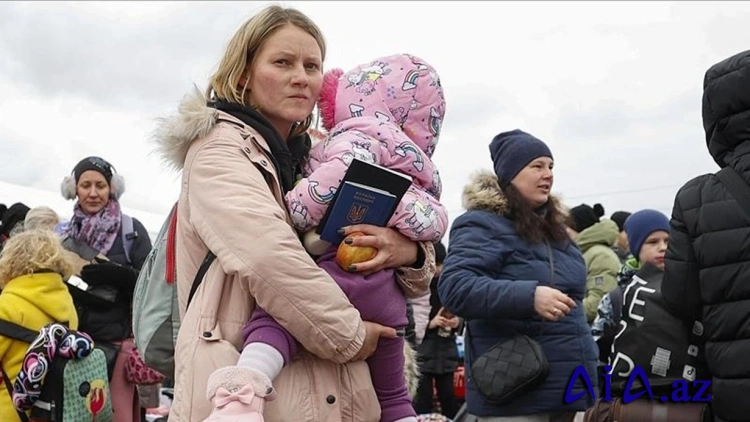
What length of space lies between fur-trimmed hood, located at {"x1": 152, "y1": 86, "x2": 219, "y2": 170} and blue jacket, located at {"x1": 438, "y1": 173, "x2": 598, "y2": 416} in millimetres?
1905

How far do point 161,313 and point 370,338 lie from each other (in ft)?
1.89

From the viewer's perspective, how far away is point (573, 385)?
11.7 ft

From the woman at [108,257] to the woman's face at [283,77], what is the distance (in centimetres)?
271

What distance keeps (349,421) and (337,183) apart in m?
0.57

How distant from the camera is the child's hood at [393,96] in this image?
2193mm

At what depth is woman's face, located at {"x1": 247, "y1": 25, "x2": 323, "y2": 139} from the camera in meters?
2.07

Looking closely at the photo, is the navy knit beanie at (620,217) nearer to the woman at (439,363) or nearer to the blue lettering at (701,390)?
the woman at (439,363)

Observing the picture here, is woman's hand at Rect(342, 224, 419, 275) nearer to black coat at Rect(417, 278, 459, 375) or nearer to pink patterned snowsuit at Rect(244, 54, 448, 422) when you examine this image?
pink patterned snowsuit at Rect(244, 54, 448, 422)

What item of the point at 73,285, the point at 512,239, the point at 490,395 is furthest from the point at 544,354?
the point at 73,285

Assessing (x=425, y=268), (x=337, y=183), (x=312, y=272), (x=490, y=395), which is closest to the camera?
(x=312, y=272)

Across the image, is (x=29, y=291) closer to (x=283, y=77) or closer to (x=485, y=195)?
(x=485, y=195)

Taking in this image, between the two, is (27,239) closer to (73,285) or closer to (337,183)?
(73,285)

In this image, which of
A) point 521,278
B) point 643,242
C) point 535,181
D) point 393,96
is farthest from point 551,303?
point 393,96

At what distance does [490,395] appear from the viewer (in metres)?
3.51
